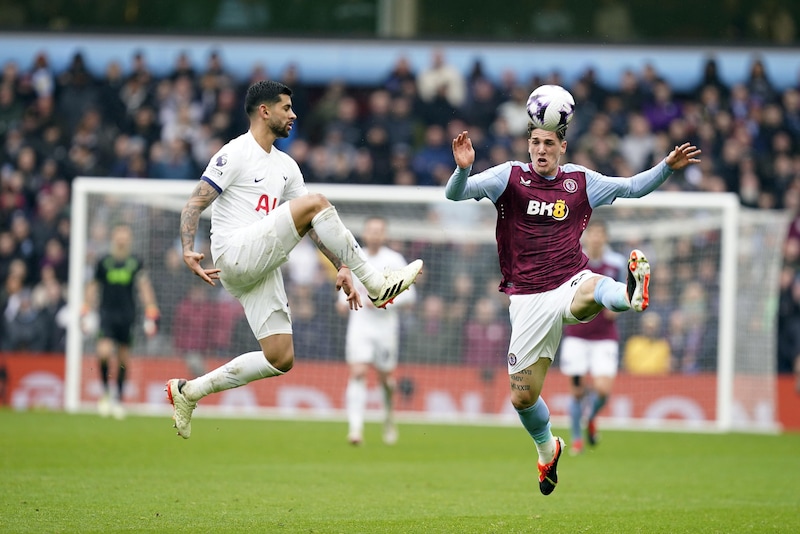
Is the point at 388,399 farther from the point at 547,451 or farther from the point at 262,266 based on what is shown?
the point at 262,266

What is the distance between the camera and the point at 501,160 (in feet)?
69.7

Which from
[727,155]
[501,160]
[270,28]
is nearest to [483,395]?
[501,160]

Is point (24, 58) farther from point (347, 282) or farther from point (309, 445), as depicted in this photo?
point (347, 282)

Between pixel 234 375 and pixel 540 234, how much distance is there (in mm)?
2533

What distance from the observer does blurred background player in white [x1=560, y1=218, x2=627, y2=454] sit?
47.2 feet

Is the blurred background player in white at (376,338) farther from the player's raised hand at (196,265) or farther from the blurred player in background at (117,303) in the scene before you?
the player's raised hand at (196,265)

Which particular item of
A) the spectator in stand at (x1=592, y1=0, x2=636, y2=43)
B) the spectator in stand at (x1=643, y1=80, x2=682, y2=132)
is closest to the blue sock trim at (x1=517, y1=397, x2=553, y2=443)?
the spectator in stand at (x1=643, y1=80, x2=682, y2=132)

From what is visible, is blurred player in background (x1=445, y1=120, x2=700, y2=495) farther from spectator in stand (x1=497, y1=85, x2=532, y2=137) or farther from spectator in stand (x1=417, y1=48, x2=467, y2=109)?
spectator in stand (x1=417, y1=48, x2=467, y2=109)

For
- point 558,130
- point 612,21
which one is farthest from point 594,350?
point 612,21

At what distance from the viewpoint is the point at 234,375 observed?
9289 mm

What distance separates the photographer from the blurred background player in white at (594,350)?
566 inches

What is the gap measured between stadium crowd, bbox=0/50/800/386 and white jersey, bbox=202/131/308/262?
39.1 ft

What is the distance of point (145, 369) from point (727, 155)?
10500mm

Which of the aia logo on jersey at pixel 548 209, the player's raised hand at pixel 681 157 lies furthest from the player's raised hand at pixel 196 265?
the player's raised hand at pixel 681 157
